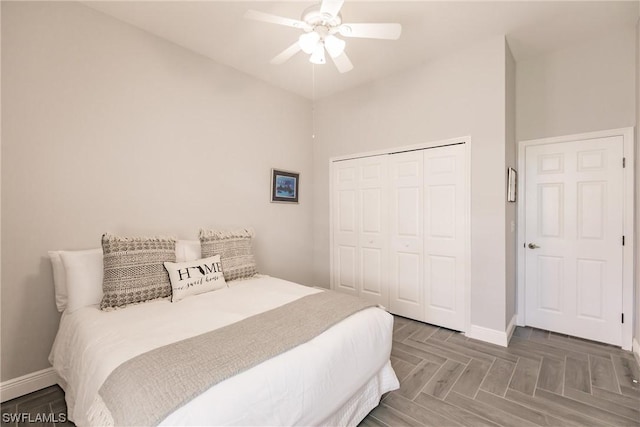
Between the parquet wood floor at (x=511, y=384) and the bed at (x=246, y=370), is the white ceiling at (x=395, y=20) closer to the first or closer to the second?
the bed at (x=246, y=370)

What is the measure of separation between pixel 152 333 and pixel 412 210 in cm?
265

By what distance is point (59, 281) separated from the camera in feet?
6.45

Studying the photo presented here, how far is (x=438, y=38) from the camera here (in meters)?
2.63

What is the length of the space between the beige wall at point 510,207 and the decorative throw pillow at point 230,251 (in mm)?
2411

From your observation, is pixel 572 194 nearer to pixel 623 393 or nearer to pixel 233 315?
pixel 623 393

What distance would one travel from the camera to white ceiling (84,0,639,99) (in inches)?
87.0

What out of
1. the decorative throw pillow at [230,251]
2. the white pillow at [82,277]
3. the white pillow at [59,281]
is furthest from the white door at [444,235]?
the white pillow at [59,281]

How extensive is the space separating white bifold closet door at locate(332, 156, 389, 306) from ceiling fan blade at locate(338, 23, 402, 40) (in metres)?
1.62

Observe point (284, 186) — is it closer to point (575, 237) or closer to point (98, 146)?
point (98, 146)

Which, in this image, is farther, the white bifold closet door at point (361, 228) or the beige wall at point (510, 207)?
the white bifold closet door at point (361, 228)

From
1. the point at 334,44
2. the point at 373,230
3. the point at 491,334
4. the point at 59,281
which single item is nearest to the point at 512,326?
the point at 491,334

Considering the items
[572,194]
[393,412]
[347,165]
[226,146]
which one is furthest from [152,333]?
[572,194]

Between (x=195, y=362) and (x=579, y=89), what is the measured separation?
3.82 meters

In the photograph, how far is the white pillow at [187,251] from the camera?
238cm
